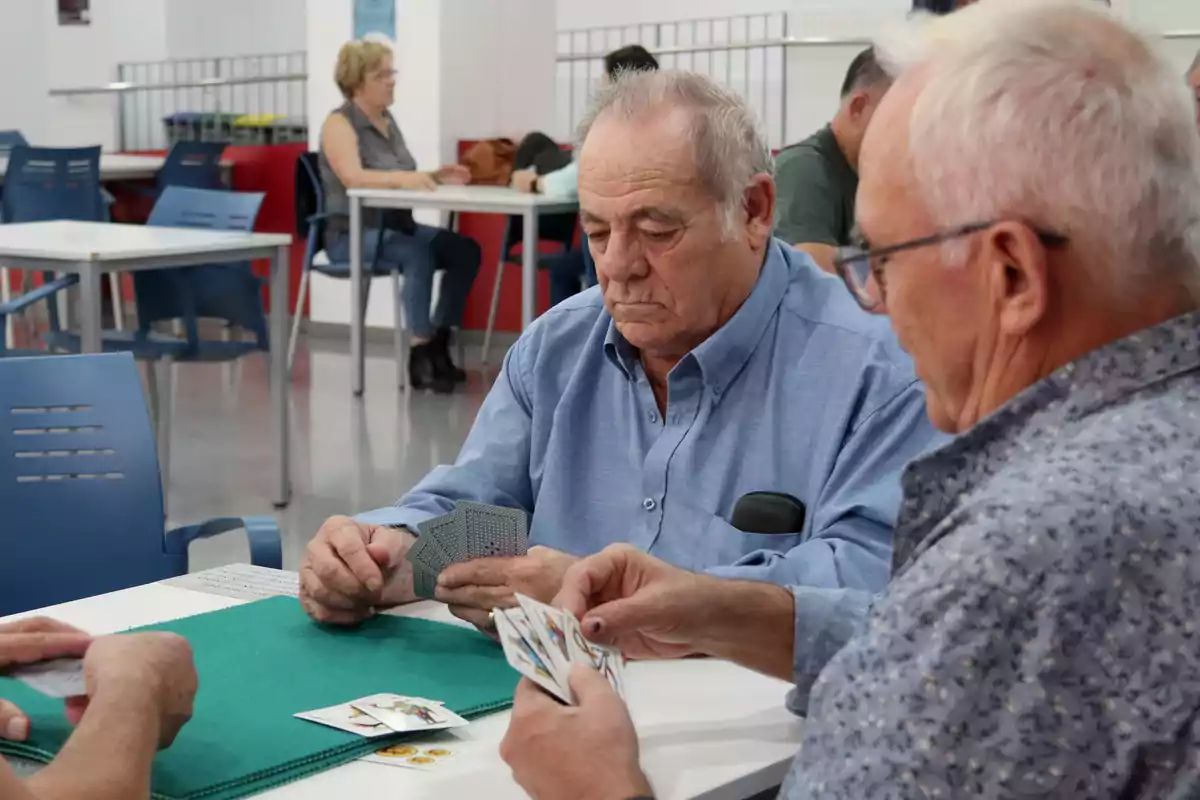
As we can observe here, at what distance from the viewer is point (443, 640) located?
5.83 feet

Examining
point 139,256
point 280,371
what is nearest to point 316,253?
point 280,371

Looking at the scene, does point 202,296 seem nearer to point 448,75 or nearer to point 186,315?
point 186,315

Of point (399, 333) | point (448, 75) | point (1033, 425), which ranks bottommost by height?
point (399, 333)

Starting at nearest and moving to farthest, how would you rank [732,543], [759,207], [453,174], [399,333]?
1. [732,543]
2. [759,207]
3. [453,174]
4. [399,333]

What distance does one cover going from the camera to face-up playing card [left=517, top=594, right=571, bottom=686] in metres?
1.42

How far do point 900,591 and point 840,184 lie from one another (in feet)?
11.4

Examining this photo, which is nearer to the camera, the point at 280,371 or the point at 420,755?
the point at 420,755

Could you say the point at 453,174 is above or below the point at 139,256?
above

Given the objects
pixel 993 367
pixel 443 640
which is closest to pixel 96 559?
pixel 443 640

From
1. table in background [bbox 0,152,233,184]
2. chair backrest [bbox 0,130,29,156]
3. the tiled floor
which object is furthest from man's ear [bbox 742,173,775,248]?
chair backrest [bbox 0,130,29,156]

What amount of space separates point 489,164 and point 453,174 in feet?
0.97

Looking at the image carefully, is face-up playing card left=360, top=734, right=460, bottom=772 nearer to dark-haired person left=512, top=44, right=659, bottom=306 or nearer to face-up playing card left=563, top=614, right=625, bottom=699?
face-up playing card left=563, top=614, right=625, bottom=699

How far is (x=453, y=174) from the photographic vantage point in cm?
797

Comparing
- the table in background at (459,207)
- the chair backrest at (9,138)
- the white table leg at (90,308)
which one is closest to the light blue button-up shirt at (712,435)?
the white table leg at (90,308)
